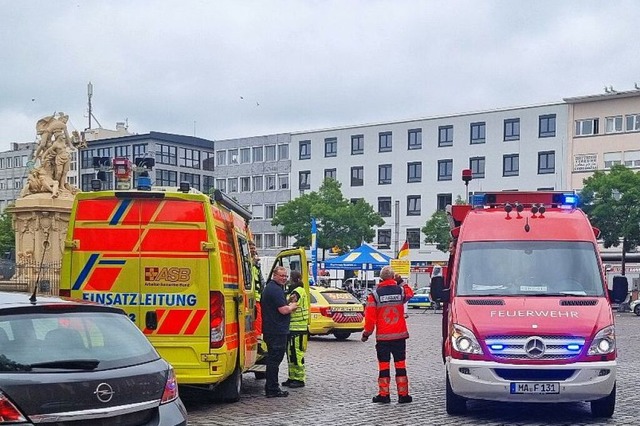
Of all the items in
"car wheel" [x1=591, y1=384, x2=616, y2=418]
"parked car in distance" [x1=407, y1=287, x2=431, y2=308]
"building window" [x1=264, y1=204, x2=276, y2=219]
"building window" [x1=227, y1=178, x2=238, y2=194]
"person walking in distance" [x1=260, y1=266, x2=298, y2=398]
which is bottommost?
"parked car in distance" [x1=407, y1=287, x2=431, y2=308]

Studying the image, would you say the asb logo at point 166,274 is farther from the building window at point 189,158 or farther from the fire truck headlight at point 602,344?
the building window at point 189,158

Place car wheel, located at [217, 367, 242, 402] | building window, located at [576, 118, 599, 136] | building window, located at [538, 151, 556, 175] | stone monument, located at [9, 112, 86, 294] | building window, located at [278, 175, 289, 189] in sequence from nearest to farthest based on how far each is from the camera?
car wheel, located at [217, 367, 242, 402]
stone monument, located at [9, 112, 86, 294]
building window, located at [576, 118, 599, 136]
building window, located at [538, 151, 556, 175]
building window, located at [278, 175, 289, 189]

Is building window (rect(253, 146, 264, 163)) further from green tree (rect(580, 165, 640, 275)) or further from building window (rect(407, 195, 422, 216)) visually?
green tree (rect(580, 165, 640, 275))

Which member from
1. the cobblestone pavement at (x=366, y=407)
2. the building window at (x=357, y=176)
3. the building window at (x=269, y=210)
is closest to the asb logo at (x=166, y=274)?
the cobblestone pavement at (x=366, y=407)

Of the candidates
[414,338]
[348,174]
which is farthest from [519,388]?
[348,174]

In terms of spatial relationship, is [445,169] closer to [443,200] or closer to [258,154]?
[443,200]

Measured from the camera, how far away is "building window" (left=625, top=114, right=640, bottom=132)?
66938 mm

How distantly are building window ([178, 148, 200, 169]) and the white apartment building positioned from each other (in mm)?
18934

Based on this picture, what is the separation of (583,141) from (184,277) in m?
62.1

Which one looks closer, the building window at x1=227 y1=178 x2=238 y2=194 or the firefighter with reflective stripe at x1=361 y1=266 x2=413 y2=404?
the firefighter with reflective stripe at x1=361 y1=266 x2=413 y2=404

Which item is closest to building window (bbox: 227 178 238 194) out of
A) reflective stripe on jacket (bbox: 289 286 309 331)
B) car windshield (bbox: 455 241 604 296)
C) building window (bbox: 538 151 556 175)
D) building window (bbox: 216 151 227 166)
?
building window (bbox: 216 151 227 166)

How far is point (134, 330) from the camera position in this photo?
23.4 feet

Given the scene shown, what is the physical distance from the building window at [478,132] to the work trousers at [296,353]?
203 feet

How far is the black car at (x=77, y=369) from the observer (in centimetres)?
591
